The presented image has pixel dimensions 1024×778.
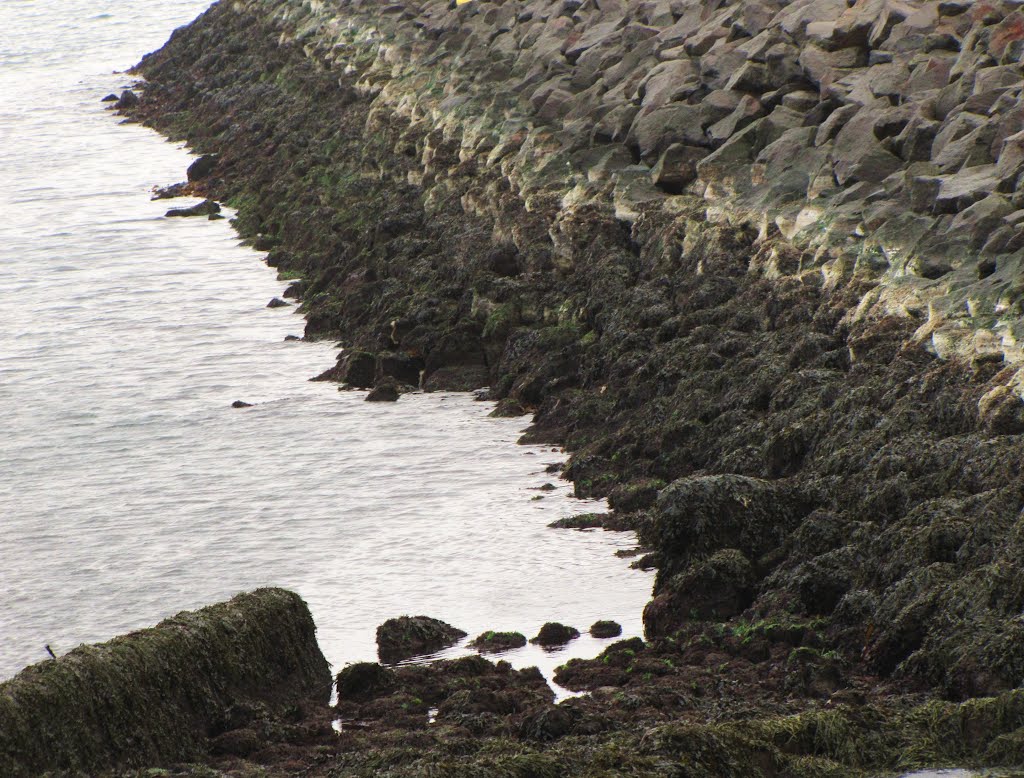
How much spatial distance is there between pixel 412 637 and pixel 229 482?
14.9 ft

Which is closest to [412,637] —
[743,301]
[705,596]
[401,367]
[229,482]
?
[705,596]

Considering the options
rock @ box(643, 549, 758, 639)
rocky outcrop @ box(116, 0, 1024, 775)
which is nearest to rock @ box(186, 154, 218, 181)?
rocky outcrop @ box(116, 0, 1024, 775)

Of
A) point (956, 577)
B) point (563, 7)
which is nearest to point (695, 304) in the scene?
point (956, 577)

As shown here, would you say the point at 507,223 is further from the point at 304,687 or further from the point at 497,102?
the point at 304,687

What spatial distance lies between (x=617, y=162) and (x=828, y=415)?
6875 millimetres

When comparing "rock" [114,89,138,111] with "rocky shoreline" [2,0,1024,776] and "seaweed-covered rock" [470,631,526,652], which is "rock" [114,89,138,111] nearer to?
"rocky shoreline" [2,0,1024,776]

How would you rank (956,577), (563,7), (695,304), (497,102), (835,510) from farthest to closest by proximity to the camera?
(563,7)
(497,102)
(695,304)
(835,510)
(956,577)

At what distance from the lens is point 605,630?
30.1 ft

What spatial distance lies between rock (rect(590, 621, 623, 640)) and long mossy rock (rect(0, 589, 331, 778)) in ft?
5.36

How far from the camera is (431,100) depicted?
23359mm

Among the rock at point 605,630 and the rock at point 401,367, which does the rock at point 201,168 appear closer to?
the rock at point 401,367

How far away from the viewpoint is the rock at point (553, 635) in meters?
9.10

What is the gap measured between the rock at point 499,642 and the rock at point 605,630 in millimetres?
432

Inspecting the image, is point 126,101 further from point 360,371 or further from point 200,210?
point 360,371
